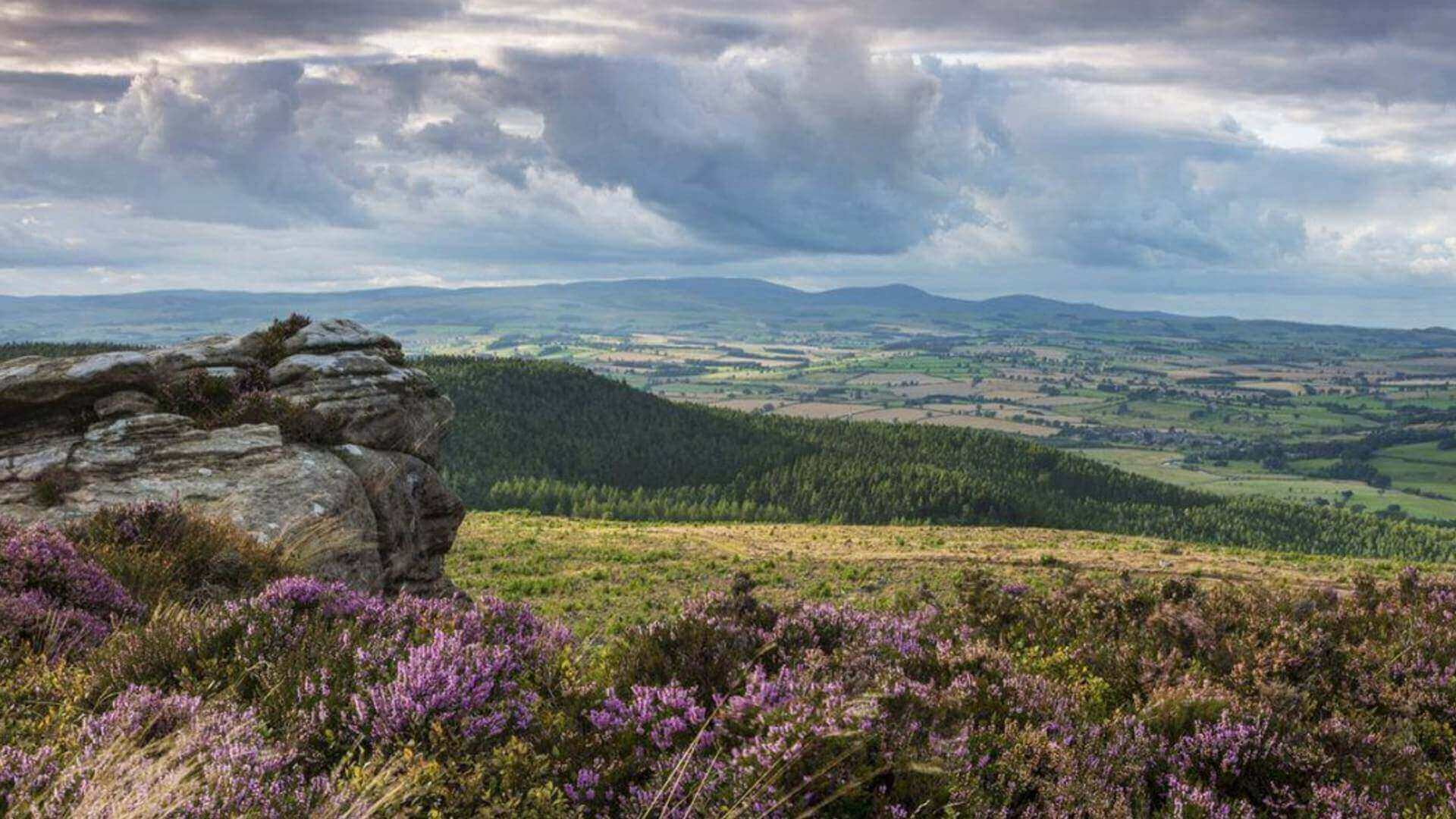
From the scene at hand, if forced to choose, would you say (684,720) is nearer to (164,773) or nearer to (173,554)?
(164,773)

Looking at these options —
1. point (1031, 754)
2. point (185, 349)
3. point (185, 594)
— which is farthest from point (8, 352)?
point (1031, 754)

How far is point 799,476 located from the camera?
15312 cm

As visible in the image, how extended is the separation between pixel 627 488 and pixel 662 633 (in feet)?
500

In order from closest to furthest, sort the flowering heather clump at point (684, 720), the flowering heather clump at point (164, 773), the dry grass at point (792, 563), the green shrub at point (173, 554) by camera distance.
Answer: the flowering heather clump at point (164, 773) → the flowering heather clump at point (684, 720) → the green shrub at point (173, 554) → the dry grass at point (792, 563)

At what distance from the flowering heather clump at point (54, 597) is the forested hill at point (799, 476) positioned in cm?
11465

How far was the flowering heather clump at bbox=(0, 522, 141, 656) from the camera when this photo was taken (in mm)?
7270

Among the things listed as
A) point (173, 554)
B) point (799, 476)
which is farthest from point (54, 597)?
point (799, 476)

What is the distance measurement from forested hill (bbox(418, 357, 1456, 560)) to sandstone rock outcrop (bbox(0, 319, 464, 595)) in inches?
4047

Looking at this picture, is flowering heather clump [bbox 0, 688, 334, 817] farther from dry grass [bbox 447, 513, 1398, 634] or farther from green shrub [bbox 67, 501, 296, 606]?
dry grass [bbox 447, 513, 1398, 634]

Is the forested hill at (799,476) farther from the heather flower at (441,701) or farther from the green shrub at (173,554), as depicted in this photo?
the heather flower at (441,701)

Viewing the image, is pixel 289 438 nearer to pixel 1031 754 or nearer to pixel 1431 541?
pixel 1031 754

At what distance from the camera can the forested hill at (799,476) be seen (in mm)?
138250

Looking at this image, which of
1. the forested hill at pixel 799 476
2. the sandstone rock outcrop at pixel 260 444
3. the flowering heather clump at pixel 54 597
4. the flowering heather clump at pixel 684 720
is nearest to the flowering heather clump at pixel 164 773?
the flowering heather clump at pixel 684 720

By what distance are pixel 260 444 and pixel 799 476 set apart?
140 m
